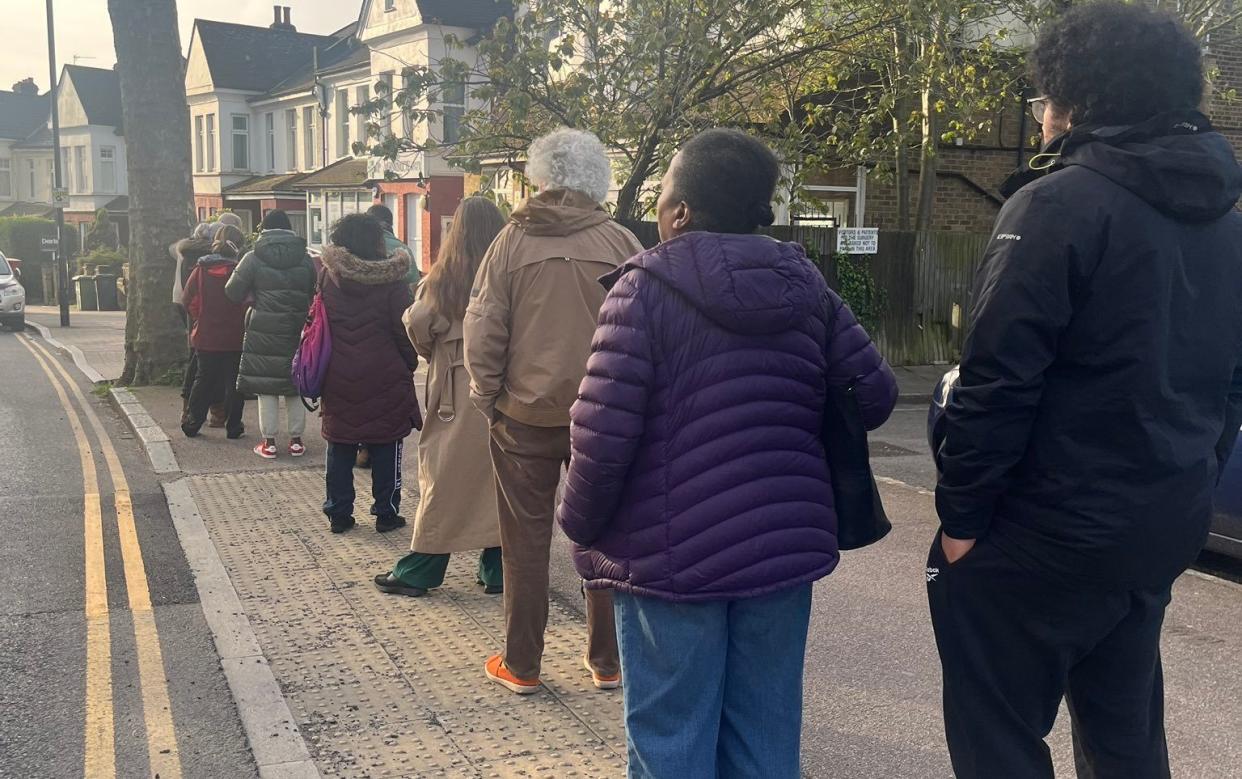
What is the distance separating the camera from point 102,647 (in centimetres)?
505

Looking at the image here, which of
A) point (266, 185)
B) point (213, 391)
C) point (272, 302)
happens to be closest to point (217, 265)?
point (213, 391)

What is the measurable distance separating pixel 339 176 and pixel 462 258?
3044cm

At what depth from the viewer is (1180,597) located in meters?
5.91

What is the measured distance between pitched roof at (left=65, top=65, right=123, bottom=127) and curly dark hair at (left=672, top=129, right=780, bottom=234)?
5823 cm

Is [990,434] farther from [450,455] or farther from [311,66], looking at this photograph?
[311,66]

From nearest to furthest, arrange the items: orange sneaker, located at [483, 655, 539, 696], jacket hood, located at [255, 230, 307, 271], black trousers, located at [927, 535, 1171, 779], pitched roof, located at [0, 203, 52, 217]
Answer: black trousers, located at [927, 535, 1171, 779] → orange sneaker, located at [483, 655, 539, 696] → jacket hood, located at [255, 230, 307, 271] → pitched roof, located at [0, 203, 52, 217]

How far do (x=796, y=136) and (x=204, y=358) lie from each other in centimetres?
670

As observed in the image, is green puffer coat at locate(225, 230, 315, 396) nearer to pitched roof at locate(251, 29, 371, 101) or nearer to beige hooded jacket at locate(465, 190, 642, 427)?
beige hooded jacket at locate(465, 190, 642, 427)

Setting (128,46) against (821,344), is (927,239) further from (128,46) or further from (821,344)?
(821,344)

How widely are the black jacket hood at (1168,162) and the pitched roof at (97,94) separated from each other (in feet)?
193

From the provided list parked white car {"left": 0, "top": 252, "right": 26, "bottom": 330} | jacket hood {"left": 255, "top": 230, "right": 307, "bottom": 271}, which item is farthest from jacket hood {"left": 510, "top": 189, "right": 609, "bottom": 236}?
parked white car {"left": 0, "top": 252, "right": 26, "bottom": 330}

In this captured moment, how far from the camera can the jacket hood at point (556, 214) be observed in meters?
4.18

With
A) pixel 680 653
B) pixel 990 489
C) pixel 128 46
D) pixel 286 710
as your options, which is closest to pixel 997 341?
pixel 990 489

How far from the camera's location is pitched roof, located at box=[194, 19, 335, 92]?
4428 cm
